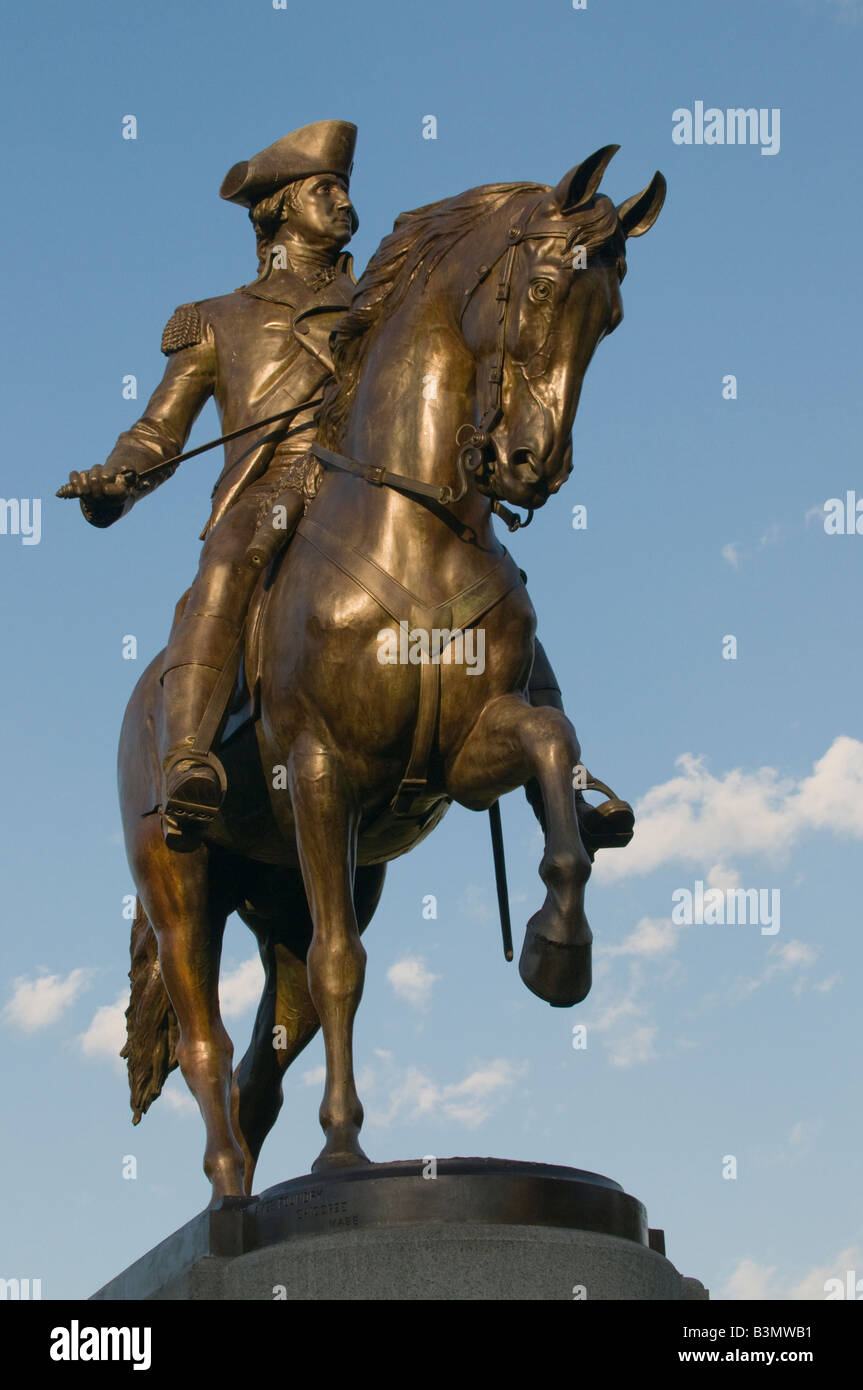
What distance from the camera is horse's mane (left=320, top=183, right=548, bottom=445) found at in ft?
39.3

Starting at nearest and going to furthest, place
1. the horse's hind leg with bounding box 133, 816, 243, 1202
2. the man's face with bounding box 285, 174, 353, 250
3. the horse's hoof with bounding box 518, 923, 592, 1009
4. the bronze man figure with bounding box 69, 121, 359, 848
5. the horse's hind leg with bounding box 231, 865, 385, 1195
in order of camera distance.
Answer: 1. the horse's hoof with bounding box 518, 923, 592, 1009
2. the bronze man figure with bounding box 69, 121, 359, 848
3. the horse's hind leg with bounding box 133, 816, 243, 1202
4. the horse's hind leg with bounding box 231, 865, 385, 1195
5. the man's face with bounding box 285, 174, 353, 250

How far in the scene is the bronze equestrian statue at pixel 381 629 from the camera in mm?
11109

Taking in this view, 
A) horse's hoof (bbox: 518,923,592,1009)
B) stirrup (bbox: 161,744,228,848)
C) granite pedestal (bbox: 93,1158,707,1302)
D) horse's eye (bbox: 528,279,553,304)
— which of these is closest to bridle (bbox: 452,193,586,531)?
horse's eye (bbox: 528,279,553,304)

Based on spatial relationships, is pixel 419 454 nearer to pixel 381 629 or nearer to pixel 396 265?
pixel 381 629

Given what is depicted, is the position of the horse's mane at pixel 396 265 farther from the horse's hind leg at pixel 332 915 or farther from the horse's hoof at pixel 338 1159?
the horse's hoof at pixel 338 1159

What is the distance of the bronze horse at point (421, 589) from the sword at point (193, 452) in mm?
935

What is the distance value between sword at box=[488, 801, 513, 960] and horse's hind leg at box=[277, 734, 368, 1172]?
2.83 feet

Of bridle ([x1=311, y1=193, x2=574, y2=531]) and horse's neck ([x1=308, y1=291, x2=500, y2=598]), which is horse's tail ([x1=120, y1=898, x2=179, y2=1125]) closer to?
horse's neck ([x1=308, y1=291, x2=500, y2=598])

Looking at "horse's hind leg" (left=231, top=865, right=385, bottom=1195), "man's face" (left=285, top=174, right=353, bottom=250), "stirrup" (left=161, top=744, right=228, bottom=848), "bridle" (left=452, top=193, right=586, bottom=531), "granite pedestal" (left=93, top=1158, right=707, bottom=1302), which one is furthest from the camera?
"man's face" (left=285, top=174, right=353, bottom=250)

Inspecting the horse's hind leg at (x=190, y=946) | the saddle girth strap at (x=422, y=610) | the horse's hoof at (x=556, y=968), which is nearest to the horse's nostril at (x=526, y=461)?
the saddle girth strap at (x=422, y=610)

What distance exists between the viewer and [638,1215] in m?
10.6

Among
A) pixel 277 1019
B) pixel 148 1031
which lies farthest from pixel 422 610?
pixel 148 1031

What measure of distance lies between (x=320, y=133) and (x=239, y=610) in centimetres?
331
